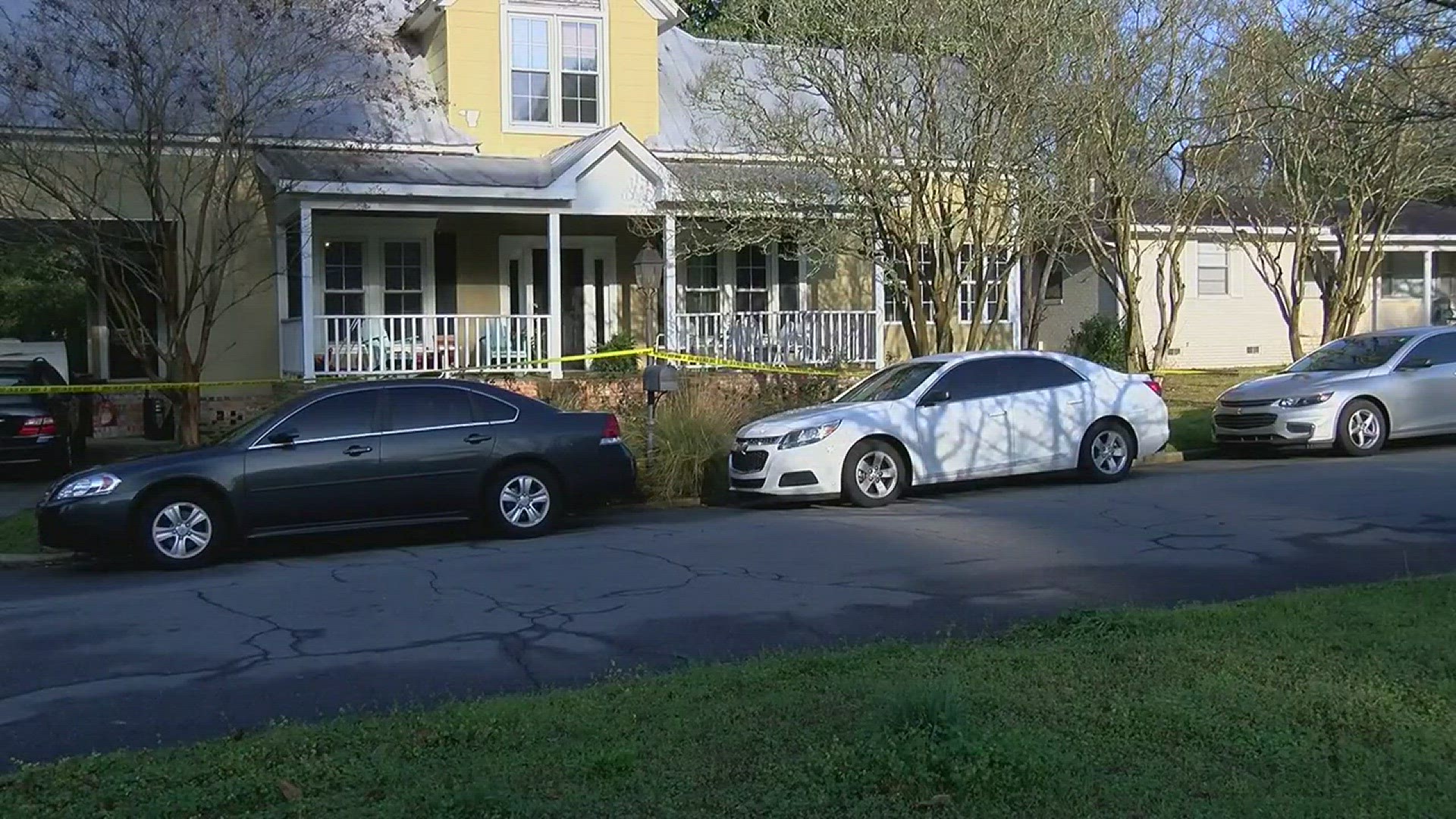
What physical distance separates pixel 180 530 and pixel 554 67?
1285 cm

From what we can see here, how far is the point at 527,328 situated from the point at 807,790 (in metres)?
16.7

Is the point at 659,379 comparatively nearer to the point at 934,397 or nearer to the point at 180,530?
the point at 934,397

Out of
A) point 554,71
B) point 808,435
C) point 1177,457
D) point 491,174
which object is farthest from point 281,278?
point 1177,457

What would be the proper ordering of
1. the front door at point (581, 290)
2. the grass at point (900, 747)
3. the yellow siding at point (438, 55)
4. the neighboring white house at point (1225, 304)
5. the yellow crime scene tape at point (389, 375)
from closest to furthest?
the grass at point (900, 747) < the yellow crime scene tape at point (389, 375) < the yellow siding at point (438, 55) < the front door at point (581, 290) < the neighboring white house at point (1225, 304)

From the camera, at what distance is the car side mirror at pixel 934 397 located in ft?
46.6

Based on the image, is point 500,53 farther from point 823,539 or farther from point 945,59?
point 823,539

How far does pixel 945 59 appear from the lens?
16.9m

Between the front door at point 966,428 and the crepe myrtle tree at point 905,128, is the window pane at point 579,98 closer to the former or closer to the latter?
the crepe myrtle tree at point 905,128

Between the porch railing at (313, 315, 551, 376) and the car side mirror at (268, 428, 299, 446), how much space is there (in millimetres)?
7843

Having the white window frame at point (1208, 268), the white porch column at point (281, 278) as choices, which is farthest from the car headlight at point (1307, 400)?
the white window frame at point (1208, 268)

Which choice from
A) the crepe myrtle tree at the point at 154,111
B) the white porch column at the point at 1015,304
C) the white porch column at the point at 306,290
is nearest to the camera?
the crepe myrtle tree at the point at 154,111

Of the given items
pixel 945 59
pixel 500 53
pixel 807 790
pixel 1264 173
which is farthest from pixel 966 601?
pixel 1264 173

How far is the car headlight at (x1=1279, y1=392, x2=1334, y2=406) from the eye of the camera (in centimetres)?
1639

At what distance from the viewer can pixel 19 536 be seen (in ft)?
41.2
